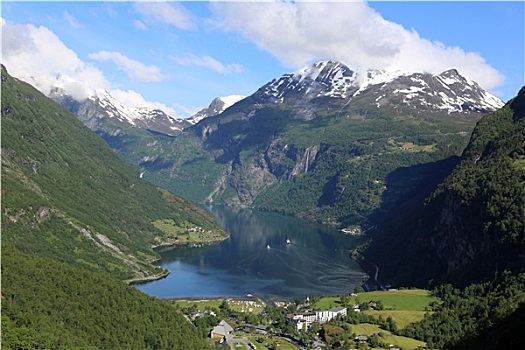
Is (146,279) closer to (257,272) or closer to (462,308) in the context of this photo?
(257,272)

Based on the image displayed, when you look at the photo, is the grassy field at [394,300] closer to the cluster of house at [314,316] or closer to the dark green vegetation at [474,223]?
the cluster of house at [314,316]

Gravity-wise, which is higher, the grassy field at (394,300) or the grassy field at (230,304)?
the grassy field at (394,300)

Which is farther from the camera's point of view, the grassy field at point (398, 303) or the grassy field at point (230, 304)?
the grassy field at point (230, 304)

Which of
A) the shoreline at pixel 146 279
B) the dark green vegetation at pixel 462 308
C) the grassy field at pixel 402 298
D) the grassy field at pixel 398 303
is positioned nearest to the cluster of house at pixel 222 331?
the grassy field at pixel 398 303

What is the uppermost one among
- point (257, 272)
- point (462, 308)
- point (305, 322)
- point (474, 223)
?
point (474, 223)

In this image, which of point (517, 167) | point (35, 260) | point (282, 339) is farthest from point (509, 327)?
point (517, 167)

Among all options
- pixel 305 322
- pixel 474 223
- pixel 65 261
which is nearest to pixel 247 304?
pixel 305 322

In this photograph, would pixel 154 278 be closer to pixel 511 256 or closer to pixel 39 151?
pixel 39 151
